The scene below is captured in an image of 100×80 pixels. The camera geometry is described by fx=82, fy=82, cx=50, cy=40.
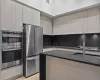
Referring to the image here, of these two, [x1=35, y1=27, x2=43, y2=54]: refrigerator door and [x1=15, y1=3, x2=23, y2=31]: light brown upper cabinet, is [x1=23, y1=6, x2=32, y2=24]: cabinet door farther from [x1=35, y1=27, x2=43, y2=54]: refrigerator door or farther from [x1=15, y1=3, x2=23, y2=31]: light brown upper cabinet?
[x1=35, y1=27, x2=43, y2=54]: refrigerator door

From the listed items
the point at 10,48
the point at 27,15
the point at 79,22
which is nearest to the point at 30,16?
the point at 27,15

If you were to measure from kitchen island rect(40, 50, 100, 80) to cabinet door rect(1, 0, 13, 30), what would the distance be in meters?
1.34

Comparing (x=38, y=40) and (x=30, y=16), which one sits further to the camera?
(x=38, y=40)

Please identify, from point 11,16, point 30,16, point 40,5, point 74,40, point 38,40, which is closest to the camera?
point 11,16

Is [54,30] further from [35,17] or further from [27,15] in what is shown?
[27,15]

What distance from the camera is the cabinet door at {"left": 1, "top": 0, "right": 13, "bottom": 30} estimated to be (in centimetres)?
232

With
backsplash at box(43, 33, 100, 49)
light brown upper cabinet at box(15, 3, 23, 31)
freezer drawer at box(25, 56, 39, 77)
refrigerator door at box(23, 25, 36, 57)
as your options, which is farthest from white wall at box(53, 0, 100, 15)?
freezer drawer at box(25, 56, 39, 77)

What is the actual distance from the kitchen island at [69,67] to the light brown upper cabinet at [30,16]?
1.48 m

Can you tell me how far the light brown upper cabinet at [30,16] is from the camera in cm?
293

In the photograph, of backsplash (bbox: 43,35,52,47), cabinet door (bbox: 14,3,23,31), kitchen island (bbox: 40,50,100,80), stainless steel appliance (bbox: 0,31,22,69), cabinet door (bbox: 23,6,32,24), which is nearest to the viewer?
Result: kitchen island (bbox: 40,50,100,80)

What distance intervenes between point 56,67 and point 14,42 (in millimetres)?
1516

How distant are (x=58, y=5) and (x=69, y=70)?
340 centimetres

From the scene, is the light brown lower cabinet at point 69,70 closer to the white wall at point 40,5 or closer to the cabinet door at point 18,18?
the cabinet door at point 18,18

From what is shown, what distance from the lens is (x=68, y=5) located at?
3.82 meters
